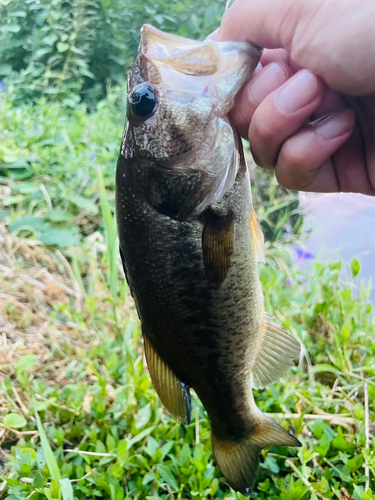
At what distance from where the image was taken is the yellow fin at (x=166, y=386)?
1131mm

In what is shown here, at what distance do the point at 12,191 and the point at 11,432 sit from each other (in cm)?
192

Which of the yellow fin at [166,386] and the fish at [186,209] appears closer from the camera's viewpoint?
the fish at [186,209]

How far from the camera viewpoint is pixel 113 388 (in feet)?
5.75

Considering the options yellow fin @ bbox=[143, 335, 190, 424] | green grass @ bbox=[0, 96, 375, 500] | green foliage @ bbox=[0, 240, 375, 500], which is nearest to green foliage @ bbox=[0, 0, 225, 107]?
green grass @ bbox=[0, 96, 375, 500]

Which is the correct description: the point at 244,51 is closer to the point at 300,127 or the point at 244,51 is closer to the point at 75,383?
the point at 300,127

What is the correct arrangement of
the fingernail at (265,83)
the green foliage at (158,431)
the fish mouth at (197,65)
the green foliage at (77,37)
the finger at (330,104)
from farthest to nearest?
the green foliage at (77,37) → the green foliage at (158,431) → the finger at (330,104) → the fingernail at (265,83) → the fish mouth at (197,65)

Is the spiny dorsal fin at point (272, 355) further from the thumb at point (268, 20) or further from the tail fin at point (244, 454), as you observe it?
the thumb at point (268, 20)

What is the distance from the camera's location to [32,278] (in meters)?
2.46

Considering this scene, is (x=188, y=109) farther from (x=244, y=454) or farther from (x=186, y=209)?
(x=244, y=454)

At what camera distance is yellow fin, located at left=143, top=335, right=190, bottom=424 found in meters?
1.13

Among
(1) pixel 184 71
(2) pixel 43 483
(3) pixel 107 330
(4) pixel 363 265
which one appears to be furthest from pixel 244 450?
(4) pixel 363 265

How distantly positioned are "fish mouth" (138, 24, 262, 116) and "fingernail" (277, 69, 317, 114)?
10 cm

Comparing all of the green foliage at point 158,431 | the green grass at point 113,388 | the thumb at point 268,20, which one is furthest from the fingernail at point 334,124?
the green foliage at point 158,431

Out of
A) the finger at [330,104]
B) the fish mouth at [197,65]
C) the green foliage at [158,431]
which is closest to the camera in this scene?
the fish mouth at [197,65]
